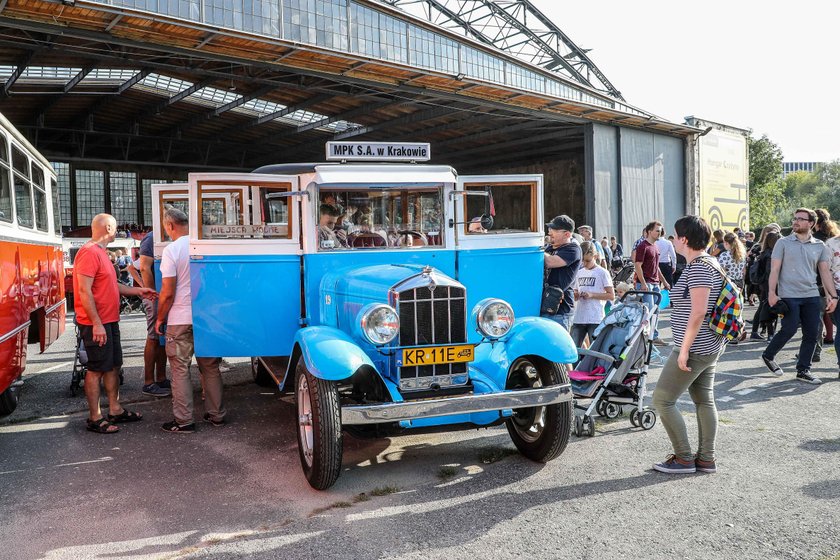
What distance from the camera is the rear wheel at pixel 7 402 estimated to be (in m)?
6.47

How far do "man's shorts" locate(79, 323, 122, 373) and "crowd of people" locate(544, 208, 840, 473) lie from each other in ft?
13.0

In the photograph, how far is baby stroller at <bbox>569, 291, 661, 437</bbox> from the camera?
5.64 meters

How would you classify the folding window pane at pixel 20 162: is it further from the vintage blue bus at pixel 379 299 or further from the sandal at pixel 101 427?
the sandal at pixel 101 427

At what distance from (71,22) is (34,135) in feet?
66.3

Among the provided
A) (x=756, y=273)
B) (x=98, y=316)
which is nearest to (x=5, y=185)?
(x=98, y=316)

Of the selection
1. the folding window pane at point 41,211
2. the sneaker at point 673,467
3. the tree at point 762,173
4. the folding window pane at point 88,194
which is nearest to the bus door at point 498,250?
the sneaker at point 673,467

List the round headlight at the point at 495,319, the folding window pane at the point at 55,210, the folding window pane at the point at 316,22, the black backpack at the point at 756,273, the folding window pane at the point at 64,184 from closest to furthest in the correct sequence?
the round headlight at the point at 495,319, the folding window pane at the point at 55,210, the black backpack at the point at 756,273, the folding window pane at the point at 316,22, the folding window pane at the point at 64,184

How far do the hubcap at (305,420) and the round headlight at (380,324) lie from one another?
1.85ft

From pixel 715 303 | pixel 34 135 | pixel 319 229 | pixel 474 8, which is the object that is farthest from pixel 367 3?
pixel 474 8

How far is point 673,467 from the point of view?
15.1ft

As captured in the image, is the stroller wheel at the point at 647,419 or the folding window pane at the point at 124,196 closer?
the stroller wheel at the point at 647,419

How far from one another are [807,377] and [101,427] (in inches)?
282

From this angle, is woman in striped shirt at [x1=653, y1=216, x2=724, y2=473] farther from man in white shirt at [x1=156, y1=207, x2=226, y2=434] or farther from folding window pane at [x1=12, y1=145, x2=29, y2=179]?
folding window pane at [x1=12, y1=145, x2=29, y2=179]

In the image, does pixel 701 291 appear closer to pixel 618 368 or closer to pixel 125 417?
pixel 618 368
